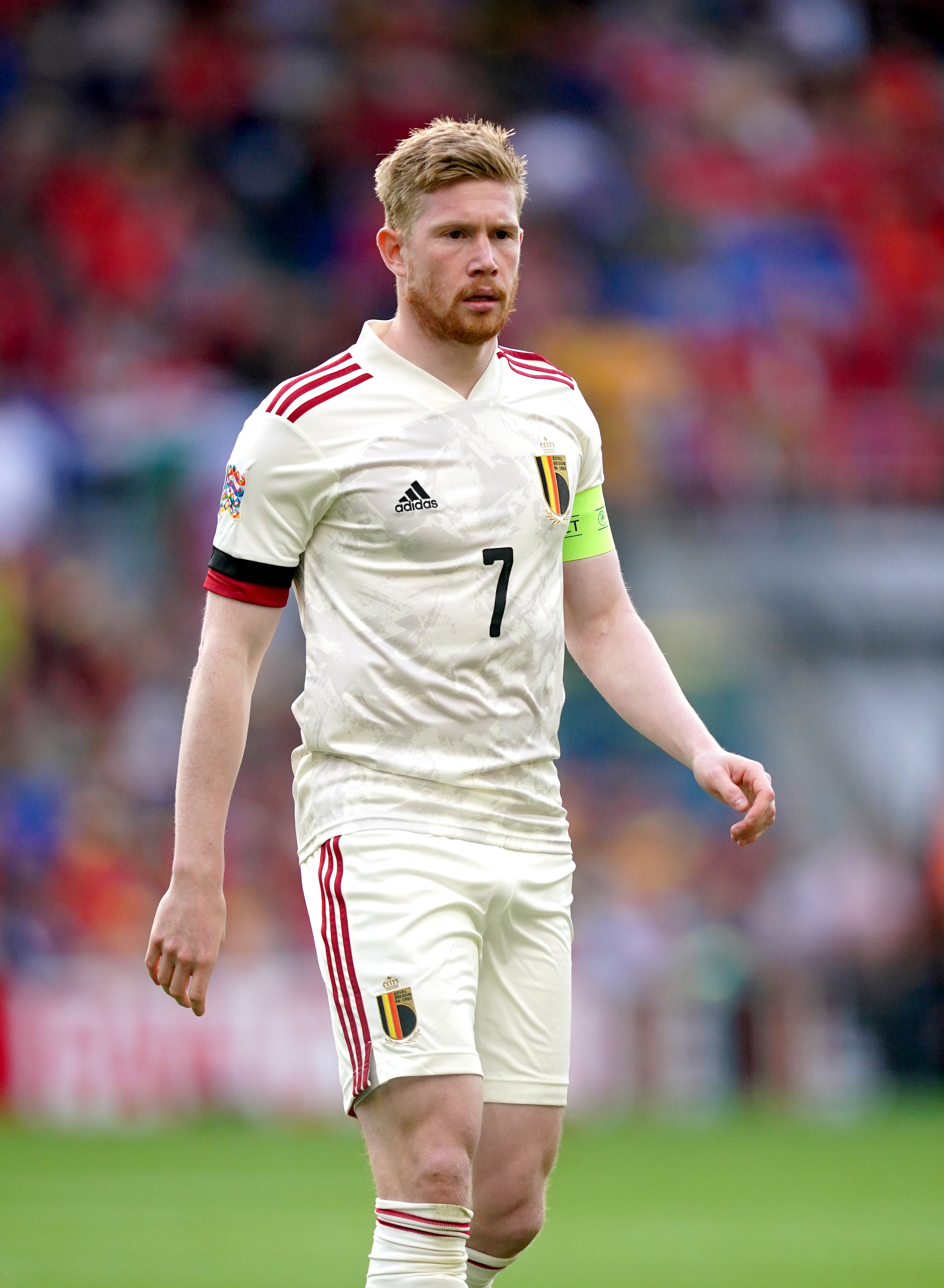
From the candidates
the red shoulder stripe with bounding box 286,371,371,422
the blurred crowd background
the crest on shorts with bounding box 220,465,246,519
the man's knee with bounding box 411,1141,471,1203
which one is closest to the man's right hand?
the man's knee with bounding box 411,1141,471,1203

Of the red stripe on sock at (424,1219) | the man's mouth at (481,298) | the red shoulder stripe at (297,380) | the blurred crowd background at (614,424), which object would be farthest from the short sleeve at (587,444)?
the blurred crowd background at (614,424)

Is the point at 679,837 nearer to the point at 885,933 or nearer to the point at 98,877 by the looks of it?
the point at 885,933

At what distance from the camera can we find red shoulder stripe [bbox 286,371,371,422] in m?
4.13

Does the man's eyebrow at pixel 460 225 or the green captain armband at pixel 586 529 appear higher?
the man's eyebrow at pixel 460 225

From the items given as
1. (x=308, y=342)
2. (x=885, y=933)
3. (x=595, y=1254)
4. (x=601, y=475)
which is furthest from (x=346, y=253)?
(x=601, y=475)

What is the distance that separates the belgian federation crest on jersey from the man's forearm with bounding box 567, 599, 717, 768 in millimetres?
294

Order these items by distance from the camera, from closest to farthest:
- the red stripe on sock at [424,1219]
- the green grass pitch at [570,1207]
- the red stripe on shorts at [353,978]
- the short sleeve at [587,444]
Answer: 1. the red stripe on sock at [424,1219]
2. the red stripe on shorts at [353,978]
3. the short sleeve at [587,444]
4. the green grass pitch at [570,1207]

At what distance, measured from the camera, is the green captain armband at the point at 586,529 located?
456cm

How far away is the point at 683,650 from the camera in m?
15.4

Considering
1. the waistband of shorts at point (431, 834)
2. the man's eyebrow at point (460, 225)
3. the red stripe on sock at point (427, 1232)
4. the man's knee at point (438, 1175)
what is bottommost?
the red stripe on sock at point (427, 1232)

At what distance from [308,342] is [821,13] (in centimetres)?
707

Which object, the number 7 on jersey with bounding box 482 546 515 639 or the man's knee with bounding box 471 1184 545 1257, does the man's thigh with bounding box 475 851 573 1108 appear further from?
the number 7 on jersey with bounding box 482 546 515 639

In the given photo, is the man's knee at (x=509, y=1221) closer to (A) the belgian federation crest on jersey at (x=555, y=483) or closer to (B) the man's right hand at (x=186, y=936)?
(B) the man's right hand at (x=186, y=936)

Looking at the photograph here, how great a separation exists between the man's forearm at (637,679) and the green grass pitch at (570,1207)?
344cm
